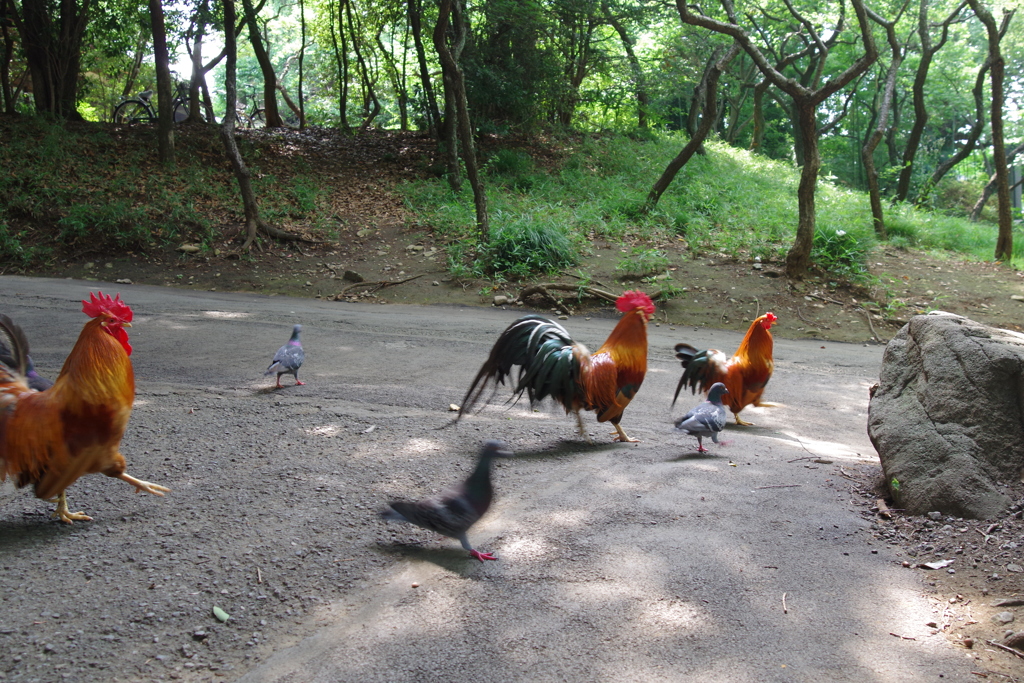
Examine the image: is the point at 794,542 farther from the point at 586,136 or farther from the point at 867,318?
the point at 586,136

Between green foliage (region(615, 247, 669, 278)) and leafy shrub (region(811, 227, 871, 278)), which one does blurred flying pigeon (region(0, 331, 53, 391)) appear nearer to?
green foliage (region(615, 247, 669, 278))

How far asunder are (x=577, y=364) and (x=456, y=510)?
6.49ft

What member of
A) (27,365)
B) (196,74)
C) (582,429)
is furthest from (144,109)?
(582,429)

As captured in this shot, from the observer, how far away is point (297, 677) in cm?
244

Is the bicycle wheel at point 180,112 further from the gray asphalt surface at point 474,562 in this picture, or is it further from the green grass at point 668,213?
the gray asphalt surface at point 474,562

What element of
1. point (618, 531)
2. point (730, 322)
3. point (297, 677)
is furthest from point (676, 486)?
point (730, 322)

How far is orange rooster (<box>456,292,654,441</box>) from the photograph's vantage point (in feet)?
16.2

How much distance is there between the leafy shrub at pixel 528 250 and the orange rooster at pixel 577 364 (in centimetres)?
696

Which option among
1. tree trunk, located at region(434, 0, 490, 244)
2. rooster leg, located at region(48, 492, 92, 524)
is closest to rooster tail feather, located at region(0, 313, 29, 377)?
rooster leg, located at region(48, 492, 92, 524)

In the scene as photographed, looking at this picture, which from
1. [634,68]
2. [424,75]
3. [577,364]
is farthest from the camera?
[634,68]

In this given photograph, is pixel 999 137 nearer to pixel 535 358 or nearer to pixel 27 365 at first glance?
pixel 535 358

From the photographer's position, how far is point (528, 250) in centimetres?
1227

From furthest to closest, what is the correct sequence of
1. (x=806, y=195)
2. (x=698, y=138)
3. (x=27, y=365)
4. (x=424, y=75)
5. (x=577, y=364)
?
(x=424, y=75), (x=698, y=138), (x=806, y=195), (x=577, y=364), (x=27, y=365)

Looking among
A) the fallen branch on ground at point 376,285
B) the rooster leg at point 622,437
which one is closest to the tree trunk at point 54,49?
the fallen branch on ground at point 376,285
